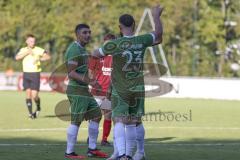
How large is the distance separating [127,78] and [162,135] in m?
6.19

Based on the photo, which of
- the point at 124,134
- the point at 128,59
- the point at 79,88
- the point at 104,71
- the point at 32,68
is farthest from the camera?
the point at 32,68

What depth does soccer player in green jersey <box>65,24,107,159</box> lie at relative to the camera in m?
12.7

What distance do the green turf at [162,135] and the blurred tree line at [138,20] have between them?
25.7 meters

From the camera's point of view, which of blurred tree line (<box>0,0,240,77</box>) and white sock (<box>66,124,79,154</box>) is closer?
white sock (<box>66,124,79,154</box>)

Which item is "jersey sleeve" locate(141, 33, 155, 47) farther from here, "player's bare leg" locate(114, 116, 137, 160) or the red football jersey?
the red football jersey

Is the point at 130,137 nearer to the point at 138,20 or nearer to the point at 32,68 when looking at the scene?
the point at 32,68

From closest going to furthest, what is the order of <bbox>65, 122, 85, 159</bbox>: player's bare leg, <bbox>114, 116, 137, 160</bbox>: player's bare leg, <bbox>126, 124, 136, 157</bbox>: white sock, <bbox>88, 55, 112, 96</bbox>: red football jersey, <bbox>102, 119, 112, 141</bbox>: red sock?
<bbox>114, 116, 137, 160</bbox>: player's bare leg → <bbox>126, 124, 136, 157</bbox>: white sock → <bbox>65, 122, 85, 159</bbox>: player's bare leg → <bbox>102, 119, 112, 141</bbox>: red sock → <bbox>88, 55, 112, 96</bbox>: red football jersey

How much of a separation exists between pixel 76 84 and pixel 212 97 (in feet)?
80.3

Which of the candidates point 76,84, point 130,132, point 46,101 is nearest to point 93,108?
point 76,84

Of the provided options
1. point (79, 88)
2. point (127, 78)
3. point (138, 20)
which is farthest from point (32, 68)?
point (138, 20)

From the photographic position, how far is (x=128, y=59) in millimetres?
11625

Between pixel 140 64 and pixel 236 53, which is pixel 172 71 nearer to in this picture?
pixel 236 53

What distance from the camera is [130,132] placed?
11797 mm

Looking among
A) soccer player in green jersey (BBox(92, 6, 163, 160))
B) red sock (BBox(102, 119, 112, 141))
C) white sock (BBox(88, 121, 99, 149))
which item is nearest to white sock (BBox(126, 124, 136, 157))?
soccer player in green jersey (BBox(92, 6, 163, 160))
